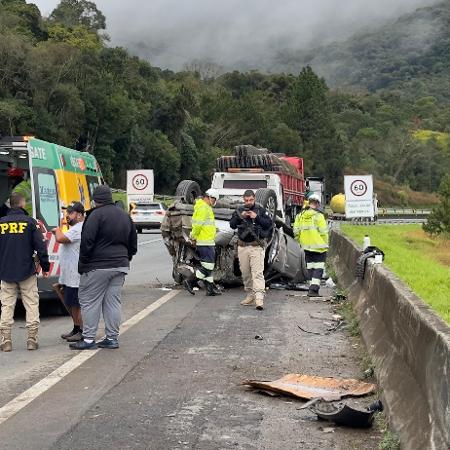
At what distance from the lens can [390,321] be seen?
286 inches

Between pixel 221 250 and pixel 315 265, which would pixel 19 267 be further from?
pixel 315 265

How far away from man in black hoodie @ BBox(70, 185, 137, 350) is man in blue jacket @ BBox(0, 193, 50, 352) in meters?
0.50

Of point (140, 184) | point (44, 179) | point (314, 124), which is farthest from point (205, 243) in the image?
point (314, 124)

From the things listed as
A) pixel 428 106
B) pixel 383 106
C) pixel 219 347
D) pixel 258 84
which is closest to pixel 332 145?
pixel 258 84

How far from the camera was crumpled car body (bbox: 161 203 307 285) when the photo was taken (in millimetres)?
14156

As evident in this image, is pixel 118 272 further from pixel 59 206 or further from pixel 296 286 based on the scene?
pixel 296 286

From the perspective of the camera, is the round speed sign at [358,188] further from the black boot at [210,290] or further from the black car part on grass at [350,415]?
the black car part on grass at [350,415]

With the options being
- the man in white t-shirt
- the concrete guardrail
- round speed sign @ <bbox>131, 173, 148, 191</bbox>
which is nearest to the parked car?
round speed sign @ <bbox>131, 173, 148, 191</bbox>

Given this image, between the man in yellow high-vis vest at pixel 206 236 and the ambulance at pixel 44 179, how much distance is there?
6.54 ft

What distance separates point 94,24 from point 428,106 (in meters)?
86.2

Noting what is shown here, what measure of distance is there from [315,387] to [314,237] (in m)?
6.78

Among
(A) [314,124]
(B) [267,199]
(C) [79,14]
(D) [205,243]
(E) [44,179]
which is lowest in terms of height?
(D) [205,243]

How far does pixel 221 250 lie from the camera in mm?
14344

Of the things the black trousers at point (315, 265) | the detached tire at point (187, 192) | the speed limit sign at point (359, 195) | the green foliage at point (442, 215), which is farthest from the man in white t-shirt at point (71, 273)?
the green foliage at point (442, 215)
